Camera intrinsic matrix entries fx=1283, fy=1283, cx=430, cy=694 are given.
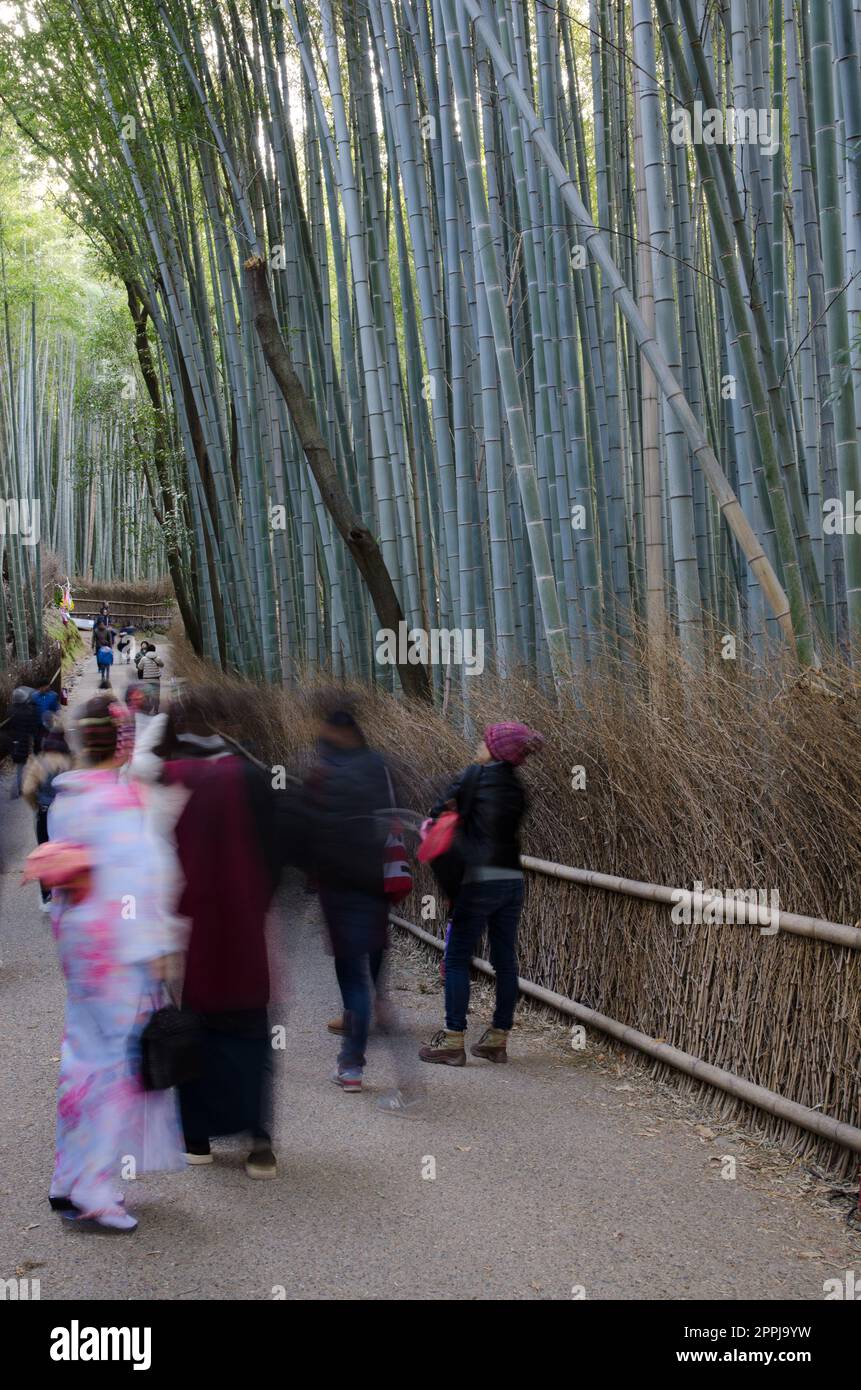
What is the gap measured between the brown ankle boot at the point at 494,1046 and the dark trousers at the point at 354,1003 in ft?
1.93

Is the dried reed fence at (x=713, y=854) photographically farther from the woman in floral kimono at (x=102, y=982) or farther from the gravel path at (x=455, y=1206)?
the woman in floral kimono at (x=102, y=982)

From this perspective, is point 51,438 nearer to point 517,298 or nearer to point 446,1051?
point 517,298

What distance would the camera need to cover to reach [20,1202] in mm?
3232

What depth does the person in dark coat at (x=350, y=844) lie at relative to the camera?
13.1 feet

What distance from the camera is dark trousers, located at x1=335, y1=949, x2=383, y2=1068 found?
13.3ft

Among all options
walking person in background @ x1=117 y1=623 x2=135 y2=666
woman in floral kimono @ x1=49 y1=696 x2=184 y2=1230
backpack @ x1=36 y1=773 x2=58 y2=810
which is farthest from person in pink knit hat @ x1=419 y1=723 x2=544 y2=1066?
walking person in background @ x1=117 y1=623 x2=135 y2=666

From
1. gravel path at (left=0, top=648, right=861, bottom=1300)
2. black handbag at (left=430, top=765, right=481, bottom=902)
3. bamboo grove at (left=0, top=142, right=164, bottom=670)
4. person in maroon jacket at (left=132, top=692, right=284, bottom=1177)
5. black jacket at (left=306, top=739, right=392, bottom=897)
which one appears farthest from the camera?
bamboo grove at (left=0, top=142, right=164, bottom=670)

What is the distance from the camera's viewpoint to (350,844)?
3.99 m

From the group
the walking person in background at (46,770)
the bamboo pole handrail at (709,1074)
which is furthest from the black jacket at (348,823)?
the walking person in background at (46,770)

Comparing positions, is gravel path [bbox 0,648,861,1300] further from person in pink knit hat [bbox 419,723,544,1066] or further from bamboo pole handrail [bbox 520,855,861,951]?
bamboo pole handrail [bbox 520,855,861,951]

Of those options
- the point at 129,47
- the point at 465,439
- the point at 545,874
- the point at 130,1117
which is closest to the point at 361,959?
the point at 130,1117

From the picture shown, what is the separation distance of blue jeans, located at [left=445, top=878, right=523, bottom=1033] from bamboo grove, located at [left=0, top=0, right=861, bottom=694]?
1.07m

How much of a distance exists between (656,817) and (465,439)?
2.72m

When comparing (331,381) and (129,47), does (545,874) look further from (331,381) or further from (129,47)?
(129,47)
